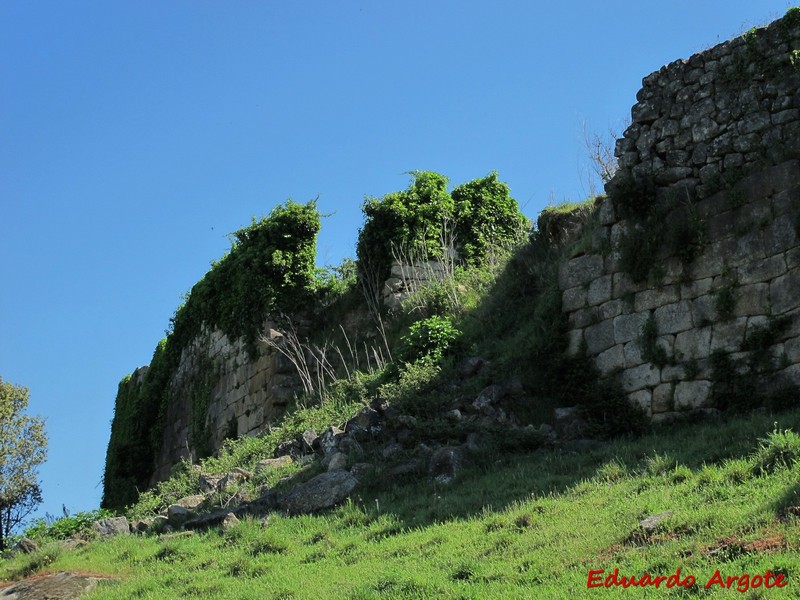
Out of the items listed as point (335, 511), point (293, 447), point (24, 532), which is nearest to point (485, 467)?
point (335, 511)

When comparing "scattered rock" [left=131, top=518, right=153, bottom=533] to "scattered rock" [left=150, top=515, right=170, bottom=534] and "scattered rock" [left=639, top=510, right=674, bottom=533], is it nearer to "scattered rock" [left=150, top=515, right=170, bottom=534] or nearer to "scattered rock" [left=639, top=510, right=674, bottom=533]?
"scattered rock" [left=150, top=515, right=170, bottom=534]

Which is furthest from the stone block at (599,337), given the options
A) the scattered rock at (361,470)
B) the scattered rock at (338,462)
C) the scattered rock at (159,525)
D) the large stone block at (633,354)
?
the scattered rock at (159,525)

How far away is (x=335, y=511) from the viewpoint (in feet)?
33.9

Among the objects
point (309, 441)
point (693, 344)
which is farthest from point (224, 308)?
point (693, 344)

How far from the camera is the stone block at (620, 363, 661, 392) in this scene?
38.2 feet

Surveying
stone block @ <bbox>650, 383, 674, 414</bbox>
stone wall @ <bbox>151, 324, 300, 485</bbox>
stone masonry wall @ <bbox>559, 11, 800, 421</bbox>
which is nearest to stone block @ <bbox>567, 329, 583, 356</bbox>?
stone masonry wall @ <bbox>559, 11, 800, 421</bbox>

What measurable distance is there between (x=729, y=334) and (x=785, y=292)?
738 millimetres

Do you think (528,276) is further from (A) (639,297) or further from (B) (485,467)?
(B) (485,467)

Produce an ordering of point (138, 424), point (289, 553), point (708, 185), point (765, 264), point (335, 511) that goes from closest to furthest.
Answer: point (289, 553), point (335, 511), point (765, 264), point (708, 185), point (138, 424)

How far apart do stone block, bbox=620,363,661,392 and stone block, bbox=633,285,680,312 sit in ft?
2.32

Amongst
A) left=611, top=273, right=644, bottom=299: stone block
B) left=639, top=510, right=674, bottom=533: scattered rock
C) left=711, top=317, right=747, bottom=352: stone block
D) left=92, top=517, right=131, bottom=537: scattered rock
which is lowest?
left=639, top=510, right=674, bottom=533: scattered rock

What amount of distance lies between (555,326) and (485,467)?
279 cm

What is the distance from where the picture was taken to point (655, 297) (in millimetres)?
11945

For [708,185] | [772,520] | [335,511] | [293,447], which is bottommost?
[772,520]
